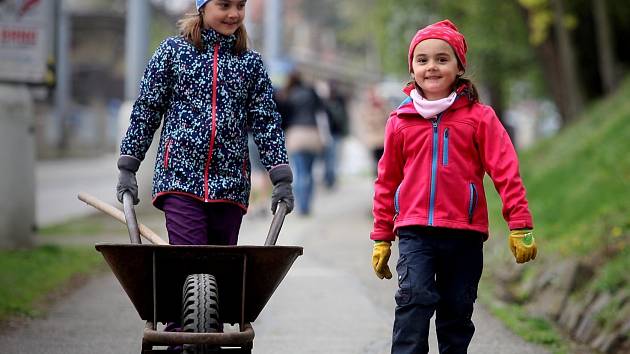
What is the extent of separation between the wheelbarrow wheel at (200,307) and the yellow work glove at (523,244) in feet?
3.88

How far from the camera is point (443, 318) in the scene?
201 inches

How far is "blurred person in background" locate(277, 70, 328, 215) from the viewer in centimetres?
1554

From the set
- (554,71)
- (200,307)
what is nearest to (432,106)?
(200,307)

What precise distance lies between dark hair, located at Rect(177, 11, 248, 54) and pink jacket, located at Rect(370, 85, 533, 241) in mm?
789

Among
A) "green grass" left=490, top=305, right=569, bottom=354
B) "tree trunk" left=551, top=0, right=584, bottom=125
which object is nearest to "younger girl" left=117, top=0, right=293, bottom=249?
"green grass" left=490, top=305, right=569, bottom=354

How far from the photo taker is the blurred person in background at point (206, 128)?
17.2 ft

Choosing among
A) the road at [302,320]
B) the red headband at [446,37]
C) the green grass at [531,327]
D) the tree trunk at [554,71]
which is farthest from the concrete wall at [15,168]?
the tree trunk at [554,71]

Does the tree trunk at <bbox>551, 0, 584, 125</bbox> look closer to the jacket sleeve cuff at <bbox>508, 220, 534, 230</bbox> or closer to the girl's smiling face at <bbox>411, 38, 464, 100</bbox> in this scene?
the girl's smiling face at <bbox>411, 38, 464, 100</bbox>

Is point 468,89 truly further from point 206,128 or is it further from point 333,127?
point 333,127

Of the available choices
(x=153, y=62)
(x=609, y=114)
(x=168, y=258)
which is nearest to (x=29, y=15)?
(x=153, y=62)

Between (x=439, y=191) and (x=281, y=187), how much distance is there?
74 cm

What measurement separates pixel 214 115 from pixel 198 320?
39.0 inches

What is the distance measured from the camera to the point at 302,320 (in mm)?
7699

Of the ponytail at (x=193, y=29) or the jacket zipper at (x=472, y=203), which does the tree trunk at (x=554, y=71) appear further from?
the jacket zipper at (x=472, y=203)
